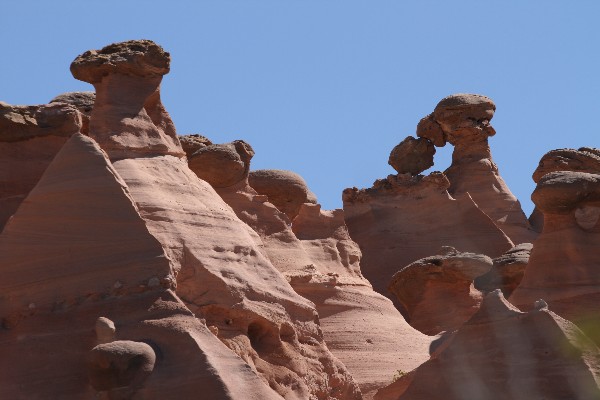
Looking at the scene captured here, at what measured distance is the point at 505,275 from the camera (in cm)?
2295

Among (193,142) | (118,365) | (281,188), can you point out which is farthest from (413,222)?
(118,365)

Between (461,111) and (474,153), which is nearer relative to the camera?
(461,111)

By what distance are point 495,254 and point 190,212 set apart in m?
13.6

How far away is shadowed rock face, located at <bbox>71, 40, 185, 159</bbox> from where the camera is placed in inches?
620

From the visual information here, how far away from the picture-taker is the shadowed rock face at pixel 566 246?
1830cm

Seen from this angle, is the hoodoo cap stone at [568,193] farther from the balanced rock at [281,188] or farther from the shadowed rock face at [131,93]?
the shadowed rock face at [131,93]

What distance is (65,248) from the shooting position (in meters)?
12.8

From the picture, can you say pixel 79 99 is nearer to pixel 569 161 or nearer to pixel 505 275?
pixel 505 275

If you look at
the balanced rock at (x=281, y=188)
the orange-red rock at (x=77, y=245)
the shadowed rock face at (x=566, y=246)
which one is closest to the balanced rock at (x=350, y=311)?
the balanced rock at (x=281, y=188)

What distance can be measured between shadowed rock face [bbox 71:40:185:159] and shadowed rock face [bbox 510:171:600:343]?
5023 millimetres

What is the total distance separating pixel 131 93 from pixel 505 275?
8.55m

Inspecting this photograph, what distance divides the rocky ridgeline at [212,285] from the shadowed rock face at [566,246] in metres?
0.02

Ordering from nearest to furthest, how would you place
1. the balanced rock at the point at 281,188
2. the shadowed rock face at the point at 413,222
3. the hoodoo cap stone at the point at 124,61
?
1. the hoodoo cap stone at the point at 124,61
2. the balanced rock at the point at 281,188
3. the shadowed rock face at the point at 413,222

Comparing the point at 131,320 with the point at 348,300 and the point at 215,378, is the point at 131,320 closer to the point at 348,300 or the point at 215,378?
the point at 215,378
